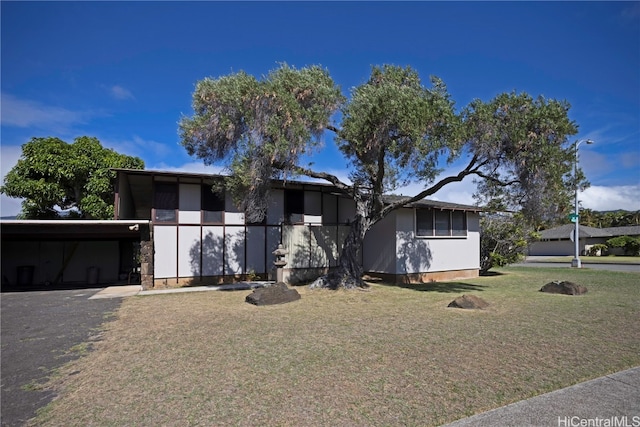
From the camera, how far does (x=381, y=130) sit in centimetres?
1100

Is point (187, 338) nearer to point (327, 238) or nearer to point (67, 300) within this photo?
point (67, 300)

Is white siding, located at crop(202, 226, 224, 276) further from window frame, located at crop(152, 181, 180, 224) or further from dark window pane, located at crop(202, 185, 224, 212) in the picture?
window frame, located at crop(152, 181, 180, 224)

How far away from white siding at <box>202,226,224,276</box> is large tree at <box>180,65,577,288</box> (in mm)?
2795

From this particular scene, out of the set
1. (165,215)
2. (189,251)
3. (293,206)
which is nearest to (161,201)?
(165,215)

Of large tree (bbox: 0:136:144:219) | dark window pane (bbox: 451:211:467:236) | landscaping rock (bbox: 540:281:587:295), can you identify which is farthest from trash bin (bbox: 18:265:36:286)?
landscaping rock (bbox: 540:281:587:295)

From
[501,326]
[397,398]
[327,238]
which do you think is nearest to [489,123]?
[501,326]

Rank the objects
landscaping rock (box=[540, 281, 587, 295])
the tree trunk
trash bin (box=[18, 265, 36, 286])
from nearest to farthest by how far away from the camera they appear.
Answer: landscaping rock (box=[540, 281, 587, 295]), the tree trunk, trash bin (box=[18, 265, 36, 286])

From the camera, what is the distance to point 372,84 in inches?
498

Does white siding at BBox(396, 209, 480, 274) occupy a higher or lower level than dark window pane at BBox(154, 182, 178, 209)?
lower

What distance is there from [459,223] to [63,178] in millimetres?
20174

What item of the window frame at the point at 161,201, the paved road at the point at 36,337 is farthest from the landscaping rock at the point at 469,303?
the window frame at the point at 161,201

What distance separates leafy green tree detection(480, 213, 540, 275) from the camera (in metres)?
19.0

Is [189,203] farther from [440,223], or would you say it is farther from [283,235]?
[440,223]

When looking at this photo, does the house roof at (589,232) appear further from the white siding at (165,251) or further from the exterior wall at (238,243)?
the white siding at (165,251)
